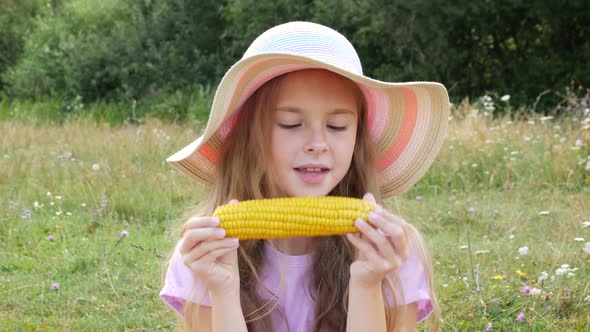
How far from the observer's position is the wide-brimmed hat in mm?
2402

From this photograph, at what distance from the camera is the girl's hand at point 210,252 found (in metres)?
2.22

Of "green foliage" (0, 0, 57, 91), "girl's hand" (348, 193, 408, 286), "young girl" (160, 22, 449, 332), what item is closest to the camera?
"girl's hand" (348, 193, 408, 286)

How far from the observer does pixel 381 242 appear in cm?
219

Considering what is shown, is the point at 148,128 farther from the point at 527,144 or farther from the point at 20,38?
the point at 20,38

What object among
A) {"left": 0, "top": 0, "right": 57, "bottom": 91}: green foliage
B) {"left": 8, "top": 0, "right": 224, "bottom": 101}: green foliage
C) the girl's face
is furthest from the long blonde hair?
{"left": 0, "top": 0, "right": 57, "bottom": 91}: green foliage

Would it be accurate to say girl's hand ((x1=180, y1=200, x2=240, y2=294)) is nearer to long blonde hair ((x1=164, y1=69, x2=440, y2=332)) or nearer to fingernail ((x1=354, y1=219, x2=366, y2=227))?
long blonde hair ((x1=164, y1=69, x2=440, y2=332))

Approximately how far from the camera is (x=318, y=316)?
2.67m

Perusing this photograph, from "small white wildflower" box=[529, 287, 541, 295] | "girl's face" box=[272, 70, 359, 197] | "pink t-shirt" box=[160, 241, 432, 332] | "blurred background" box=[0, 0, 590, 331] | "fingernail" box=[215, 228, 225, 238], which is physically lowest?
"blurred background" box=[0, 0, 590, 331]

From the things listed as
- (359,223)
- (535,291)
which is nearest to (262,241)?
(359,223)

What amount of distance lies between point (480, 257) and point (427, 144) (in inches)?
71.8

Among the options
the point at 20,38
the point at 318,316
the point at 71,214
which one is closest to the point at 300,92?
the point at 318,316

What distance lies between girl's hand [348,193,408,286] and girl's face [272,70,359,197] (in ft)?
0.85

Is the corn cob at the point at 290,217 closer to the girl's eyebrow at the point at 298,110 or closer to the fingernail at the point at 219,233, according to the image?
the fingernail at the point at 219,233

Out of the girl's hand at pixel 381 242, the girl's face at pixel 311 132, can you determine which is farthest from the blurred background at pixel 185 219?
the girl's hand at pixel 381 242
